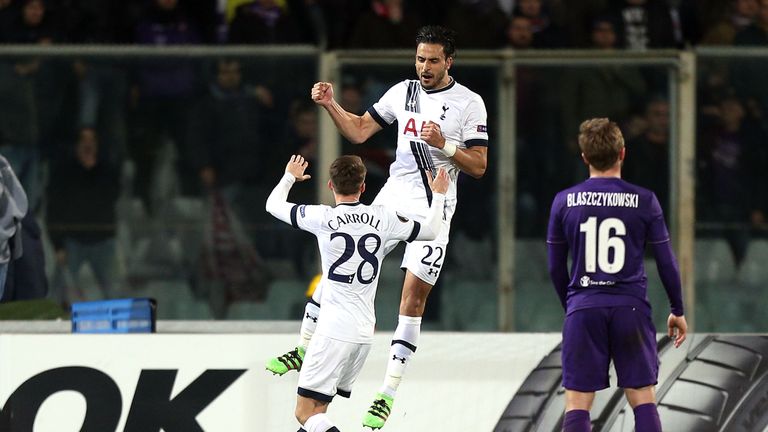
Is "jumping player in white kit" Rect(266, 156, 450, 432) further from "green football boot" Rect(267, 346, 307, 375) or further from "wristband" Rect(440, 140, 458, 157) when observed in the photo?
"green football boot" Rect(267, 346, 307, 375)

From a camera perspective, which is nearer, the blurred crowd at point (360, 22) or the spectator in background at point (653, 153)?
the spectator in background at point (653, 153)

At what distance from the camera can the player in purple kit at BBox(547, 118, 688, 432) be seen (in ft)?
25.7

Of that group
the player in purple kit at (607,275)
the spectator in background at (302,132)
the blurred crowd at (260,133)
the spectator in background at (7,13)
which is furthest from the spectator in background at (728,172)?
the spectator in background at (7,13)

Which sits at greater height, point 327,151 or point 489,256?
point 327,151

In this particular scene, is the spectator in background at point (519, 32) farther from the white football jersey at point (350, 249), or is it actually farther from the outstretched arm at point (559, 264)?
the outstretched arm at point (559, 264)

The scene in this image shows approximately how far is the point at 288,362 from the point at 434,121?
146 centimetres

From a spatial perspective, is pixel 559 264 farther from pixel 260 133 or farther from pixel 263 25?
pixel 263 25

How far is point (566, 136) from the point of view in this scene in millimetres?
12352

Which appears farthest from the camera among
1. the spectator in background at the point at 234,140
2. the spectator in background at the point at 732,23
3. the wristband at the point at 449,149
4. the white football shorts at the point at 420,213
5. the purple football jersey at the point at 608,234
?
the spectator in background at the point at 732,23

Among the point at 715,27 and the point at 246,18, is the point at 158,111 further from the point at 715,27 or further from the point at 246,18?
the point at 715,27

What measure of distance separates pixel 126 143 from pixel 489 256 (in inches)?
105

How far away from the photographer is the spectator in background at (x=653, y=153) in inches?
485

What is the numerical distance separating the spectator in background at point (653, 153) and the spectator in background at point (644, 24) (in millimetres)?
485

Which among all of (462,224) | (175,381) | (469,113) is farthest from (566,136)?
(175,381)
